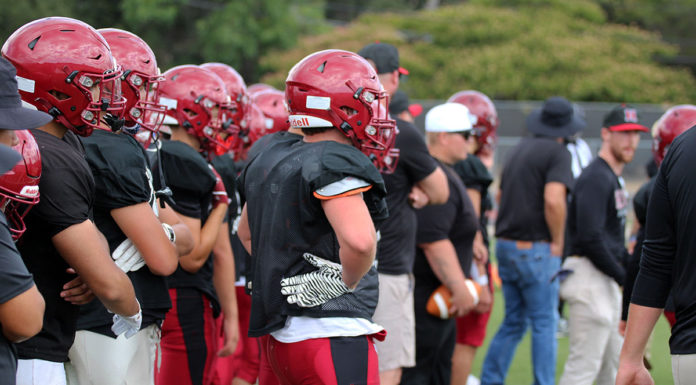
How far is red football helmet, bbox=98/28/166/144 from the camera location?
11.6 feet

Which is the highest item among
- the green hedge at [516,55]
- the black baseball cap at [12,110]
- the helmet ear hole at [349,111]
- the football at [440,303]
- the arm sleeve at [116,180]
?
the black baseball cap at [12,110]

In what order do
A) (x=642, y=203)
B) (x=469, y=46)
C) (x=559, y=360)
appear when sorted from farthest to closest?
(x=469, y=46) → (x=559, y=360) → (x=642, y=203)

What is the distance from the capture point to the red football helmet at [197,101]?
4250 mm

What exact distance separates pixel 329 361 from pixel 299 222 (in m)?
0.55

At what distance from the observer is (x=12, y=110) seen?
2.39 meters

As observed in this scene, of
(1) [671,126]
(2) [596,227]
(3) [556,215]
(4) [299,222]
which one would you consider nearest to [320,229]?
(4) [299,222]

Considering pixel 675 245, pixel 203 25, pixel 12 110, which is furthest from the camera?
pixel 203 25

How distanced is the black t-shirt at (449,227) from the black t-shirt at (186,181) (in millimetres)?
1669

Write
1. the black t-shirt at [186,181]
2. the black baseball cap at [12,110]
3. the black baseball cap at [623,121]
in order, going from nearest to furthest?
the black baseball cap at [12,110] → the black t-shirt at [186,181] → the black baseball cap at [623,121]

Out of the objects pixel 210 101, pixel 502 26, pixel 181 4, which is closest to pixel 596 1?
pixel 502 26

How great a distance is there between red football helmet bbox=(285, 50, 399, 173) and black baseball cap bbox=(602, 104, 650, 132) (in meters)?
3.00

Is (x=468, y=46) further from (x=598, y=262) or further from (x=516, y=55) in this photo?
(x=598, y=262)

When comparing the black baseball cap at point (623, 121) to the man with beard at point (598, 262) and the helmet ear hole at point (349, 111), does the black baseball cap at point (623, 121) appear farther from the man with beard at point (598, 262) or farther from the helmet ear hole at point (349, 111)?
the helmet ear hole at point (349, 111)

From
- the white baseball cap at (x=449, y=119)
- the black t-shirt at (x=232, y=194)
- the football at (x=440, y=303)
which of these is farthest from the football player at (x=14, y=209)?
the white baseball cap at (x=449, y=119)
